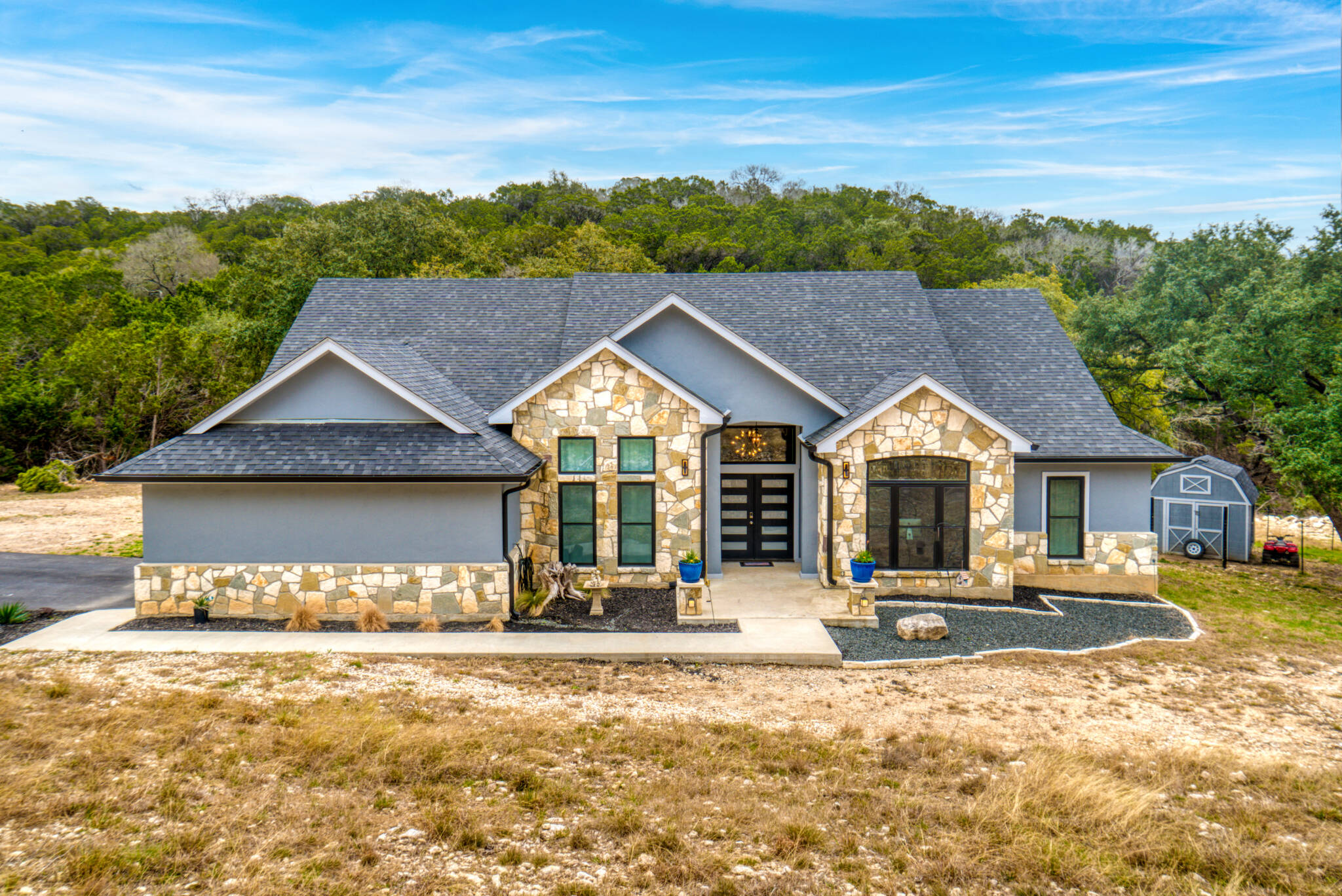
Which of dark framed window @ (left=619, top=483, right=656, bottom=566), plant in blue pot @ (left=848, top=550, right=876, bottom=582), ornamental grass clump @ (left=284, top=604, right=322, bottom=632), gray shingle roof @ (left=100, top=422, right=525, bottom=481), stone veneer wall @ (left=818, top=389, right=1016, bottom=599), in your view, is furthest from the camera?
dark framed window @ (left=619, top=483, right=656, bottom=566)

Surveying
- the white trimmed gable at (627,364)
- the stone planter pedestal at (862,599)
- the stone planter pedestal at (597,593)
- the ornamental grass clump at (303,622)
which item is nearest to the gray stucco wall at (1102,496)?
the stone planter pedestal at (862,599)

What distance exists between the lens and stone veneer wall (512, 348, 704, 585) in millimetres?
14453

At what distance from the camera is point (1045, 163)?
141ft

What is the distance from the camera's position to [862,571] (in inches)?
520

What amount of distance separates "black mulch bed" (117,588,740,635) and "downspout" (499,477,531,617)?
0.30 m

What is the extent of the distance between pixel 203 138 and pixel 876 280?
4399cm

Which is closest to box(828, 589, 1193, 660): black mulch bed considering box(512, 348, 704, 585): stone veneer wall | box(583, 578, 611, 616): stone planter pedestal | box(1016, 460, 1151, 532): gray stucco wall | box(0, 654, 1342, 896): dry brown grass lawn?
box(1016, 460, 1151, 532): gray stucco wall

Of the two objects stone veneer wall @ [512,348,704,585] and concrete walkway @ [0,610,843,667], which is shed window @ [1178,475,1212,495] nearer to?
concrete walkway @ [0,610,843,667]

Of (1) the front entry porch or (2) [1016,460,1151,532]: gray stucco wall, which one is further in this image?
(2) [1016,460,1151,532]: gray stucco wall

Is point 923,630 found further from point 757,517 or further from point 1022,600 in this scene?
point 757,517

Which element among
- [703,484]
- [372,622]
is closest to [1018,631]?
[703,484]

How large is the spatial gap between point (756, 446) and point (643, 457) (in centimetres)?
303

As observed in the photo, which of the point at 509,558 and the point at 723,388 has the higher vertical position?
the point at 723,388

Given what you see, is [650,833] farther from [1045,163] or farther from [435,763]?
[1045,163]
